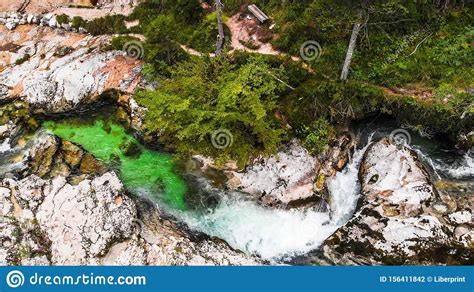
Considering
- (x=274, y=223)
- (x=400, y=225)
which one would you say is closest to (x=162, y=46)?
(x=274, y=223)

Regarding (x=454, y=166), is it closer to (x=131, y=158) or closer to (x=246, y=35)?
(x=246, y=35)

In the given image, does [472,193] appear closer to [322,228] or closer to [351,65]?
[322,228]

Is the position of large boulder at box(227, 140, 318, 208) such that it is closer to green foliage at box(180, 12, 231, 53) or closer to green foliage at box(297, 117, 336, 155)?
green foliage at box(297, 117, 336, 155)

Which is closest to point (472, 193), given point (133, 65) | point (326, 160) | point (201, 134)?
point (326, 160)
